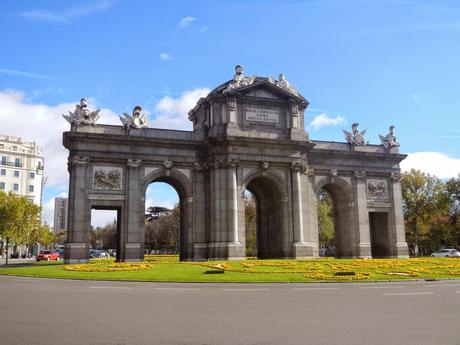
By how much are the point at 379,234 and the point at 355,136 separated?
1379cm

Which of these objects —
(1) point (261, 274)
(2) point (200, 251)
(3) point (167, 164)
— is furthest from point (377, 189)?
(1) point (261, 274)

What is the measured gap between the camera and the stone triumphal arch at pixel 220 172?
49438 millimetres

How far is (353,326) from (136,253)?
39.7 m

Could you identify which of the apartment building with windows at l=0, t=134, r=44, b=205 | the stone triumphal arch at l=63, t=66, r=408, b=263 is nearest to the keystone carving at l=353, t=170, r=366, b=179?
the stone triumphal arch at l=63, t=66, r=408, b=263

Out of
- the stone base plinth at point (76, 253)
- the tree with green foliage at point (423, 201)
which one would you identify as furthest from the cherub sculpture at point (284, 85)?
the tree with green foliage at point (423, 201)

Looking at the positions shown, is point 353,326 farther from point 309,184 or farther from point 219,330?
point 309,184

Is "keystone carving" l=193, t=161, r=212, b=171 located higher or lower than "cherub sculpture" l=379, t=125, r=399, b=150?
lower

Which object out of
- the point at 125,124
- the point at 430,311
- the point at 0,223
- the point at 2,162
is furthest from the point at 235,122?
the point at 2,162

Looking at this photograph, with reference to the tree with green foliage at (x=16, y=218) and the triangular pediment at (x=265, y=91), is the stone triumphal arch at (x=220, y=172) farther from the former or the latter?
the tree with green foliage at (x=16, y=218)

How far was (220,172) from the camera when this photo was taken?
51375 millimetres

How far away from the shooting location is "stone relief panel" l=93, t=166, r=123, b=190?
49656 mm

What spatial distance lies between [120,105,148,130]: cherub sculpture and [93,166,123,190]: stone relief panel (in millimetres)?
5065

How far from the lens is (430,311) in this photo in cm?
1489

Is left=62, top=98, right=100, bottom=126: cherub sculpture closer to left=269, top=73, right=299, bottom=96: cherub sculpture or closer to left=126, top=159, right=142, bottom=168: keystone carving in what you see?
left=126, top=159, right=142, bottom=168: keystone carving
